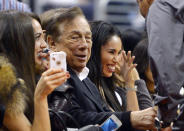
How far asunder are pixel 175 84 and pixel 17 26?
1.09m

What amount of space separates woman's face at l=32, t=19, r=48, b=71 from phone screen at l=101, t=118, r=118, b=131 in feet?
1.87

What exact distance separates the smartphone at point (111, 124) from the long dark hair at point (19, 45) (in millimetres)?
570

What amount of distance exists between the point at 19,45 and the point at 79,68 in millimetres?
720

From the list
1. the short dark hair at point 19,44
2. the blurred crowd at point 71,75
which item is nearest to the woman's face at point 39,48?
the blurred crowd at point 71,75

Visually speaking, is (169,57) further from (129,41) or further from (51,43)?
(129,41)

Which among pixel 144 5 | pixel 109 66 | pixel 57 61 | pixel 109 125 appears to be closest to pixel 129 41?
pixel 109 66

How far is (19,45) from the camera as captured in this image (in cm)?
379

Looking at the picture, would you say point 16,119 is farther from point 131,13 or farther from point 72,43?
point 131,13

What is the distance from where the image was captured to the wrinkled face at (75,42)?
171 inches

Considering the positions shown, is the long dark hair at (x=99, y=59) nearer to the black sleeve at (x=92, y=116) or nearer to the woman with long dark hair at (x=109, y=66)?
the woman with long dark hair at (x=109, y=66)

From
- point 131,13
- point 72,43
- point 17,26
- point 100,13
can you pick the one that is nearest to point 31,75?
point 17,26

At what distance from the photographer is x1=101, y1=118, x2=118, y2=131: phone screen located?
401cm

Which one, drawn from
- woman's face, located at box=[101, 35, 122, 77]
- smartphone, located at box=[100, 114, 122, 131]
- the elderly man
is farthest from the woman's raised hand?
smartphone, located at box=[100, 114, 122, 131]

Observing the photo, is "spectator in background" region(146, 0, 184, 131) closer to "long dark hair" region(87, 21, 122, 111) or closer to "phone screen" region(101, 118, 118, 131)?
"phone screen" region(101, 118, 118, 131)
